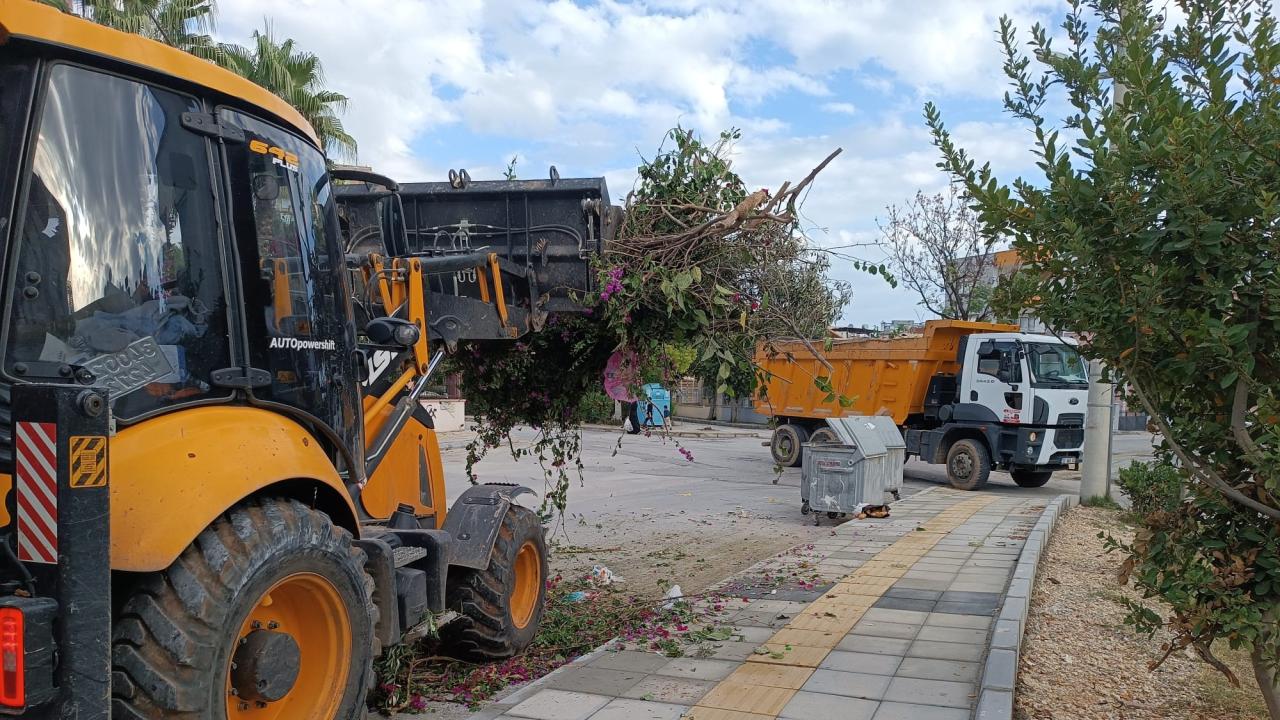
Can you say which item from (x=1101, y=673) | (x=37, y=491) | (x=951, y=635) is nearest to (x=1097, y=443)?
(x=951, y=635)

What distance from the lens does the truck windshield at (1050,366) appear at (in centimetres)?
1680

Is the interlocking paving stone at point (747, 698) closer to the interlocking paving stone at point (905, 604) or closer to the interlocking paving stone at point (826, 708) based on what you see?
the interlocking paving stone at point (826, 708)

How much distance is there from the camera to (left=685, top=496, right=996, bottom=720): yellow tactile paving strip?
503 cm

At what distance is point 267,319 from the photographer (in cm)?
386

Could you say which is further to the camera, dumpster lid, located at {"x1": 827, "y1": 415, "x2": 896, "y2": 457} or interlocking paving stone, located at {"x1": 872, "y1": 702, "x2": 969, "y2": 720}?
dumpster lid, located at {"x1": 827, "y1": 415, "x2": 896, "y2": 457}

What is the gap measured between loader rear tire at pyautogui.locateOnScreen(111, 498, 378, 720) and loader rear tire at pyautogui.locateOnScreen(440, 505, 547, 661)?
1495 mm

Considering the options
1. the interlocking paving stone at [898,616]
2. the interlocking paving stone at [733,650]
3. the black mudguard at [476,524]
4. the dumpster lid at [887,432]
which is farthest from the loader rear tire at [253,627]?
the dumpster lid at [887,432]

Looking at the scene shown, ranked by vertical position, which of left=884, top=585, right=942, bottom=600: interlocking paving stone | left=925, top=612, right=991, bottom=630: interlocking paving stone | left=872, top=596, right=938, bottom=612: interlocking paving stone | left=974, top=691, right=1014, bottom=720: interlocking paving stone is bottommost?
left=884, top=585, right=942, bottom=600: interlocking paving stone

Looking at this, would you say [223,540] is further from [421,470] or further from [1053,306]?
[1053,306]

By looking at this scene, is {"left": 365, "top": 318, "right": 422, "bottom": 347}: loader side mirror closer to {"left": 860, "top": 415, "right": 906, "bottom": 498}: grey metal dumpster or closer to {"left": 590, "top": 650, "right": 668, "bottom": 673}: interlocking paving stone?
{"left": 590, "top": 650, "right": 668, "bottom": 673}: interlocking paving stone

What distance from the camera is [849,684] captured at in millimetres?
5449

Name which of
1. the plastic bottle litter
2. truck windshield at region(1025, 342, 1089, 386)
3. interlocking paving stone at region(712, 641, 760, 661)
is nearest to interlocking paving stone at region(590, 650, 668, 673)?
interlocking paving stone at region(712, 641, 760, 661)

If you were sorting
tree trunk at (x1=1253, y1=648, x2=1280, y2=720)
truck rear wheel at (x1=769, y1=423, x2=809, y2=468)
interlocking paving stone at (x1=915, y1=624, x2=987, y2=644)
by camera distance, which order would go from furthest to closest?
truck rear wheel at (x1=769, y1=423, x2=809, y2=468)
interlocking paving stone at (x1=915, y1=624, x2=987, y2=644)
tree trunk at (x1=1253, y1=648, x2=1280, y2=720)

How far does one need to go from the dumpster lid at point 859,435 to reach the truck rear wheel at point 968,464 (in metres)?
4.30
